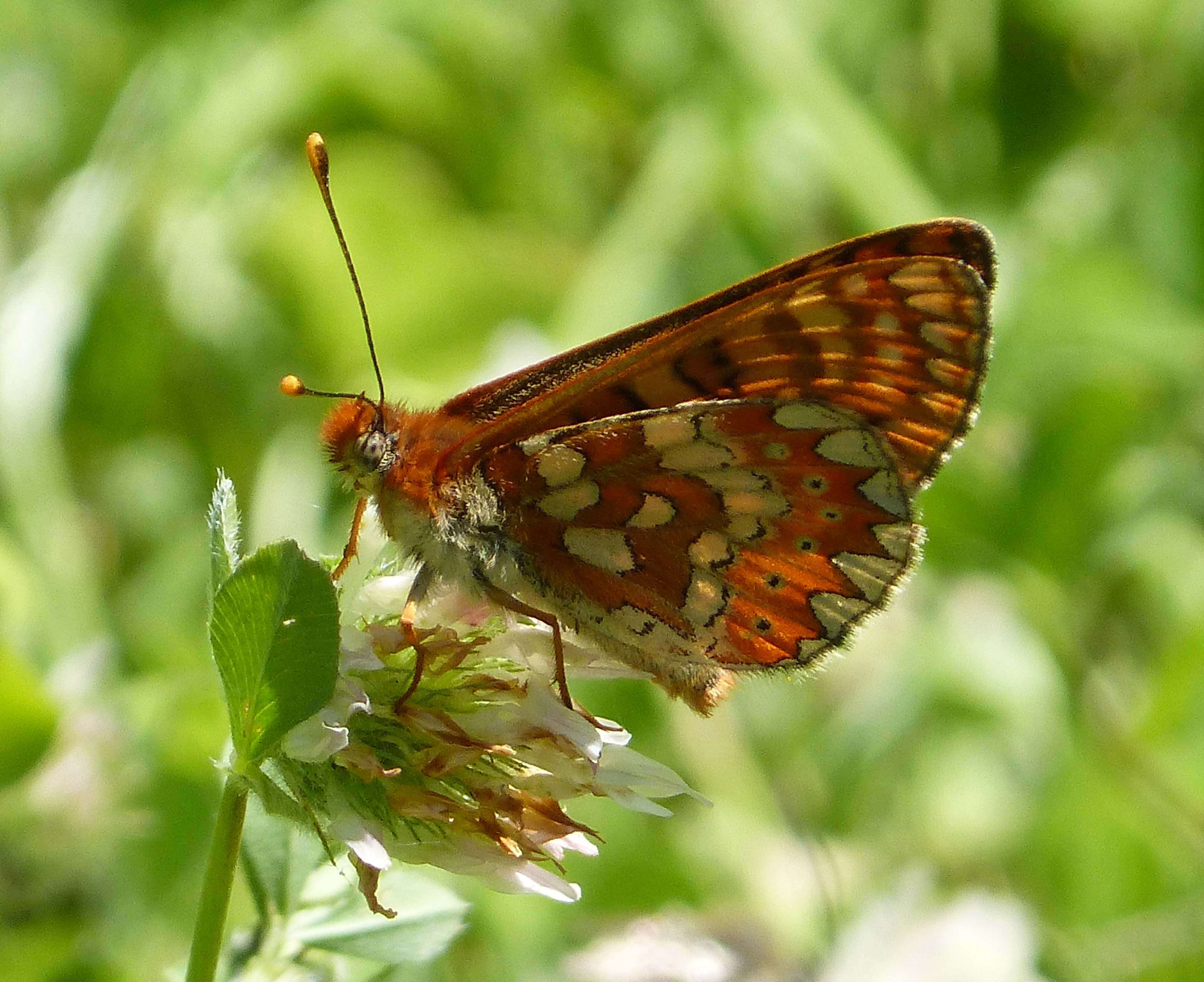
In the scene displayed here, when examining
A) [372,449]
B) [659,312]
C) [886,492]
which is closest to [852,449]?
[886,492]

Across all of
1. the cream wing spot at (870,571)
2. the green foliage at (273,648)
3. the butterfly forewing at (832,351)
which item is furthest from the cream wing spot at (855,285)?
the green foliage at (273,648)

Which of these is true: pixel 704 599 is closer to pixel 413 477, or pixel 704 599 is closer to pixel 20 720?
pixel 413 477

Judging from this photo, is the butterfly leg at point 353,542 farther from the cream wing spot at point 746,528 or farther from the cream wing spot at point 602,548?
the cream wing spot at point 746,528

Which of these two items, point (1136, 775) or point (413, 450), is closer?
point (413, 450)

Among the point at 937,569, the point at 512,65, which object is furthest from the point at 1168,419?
the point at 512,65

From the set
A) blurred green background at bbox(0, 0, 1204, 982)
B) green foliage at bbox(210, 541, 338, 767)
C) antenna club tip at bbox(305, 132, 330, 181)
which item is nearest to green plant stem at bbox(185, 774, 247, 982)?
green foliage at bbox(210, 541, 338, 767)

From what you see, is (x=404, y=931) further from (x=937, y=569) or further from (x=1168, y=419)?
(x=1168, y=419)
